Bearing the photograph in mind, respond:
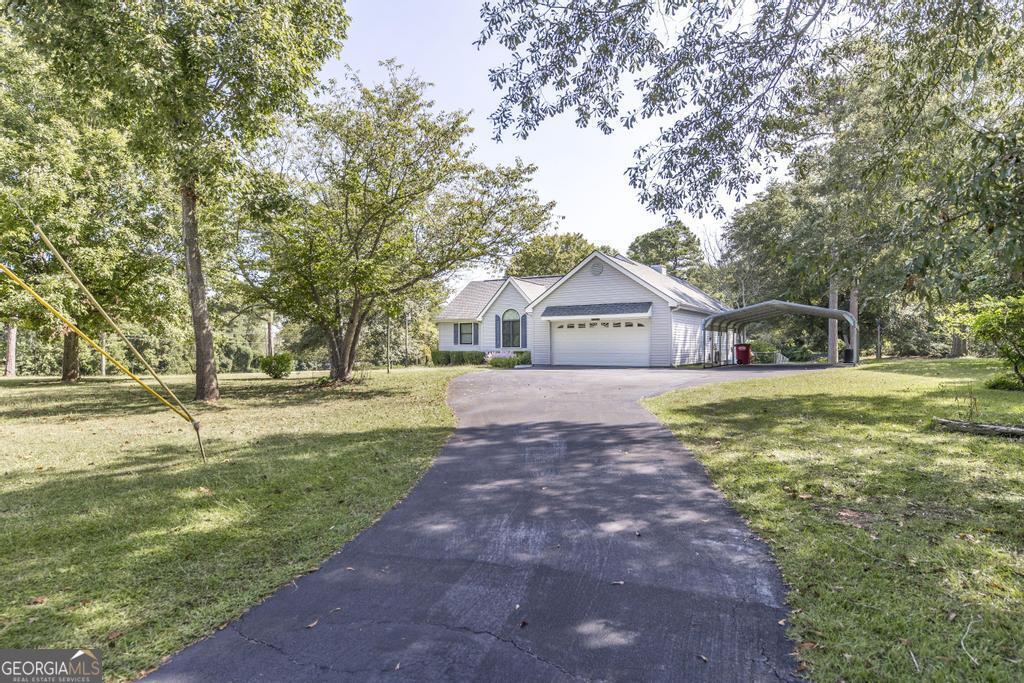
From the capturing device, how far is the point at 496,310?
92.6ft

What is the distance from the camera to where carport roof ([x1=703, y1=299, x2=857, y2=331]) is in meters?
20.7

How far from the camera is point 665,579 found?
3.25 metres

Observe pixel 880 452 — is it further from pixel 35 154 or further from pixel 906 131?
pixel 35 154

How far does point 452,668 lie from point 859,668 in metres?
1.88

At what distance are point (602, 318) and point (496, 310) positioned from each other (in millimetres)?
7106

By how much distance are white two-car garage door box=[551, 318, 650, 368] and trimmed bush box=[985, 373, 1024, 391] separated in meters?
12.0

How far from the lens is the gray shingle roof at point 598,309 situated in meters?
22.7

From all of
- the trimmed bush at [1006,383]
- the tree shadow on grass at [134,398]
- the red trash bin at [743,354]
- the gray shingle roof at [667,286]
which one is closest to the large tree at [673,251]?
the gray shingle roof at [667,286]

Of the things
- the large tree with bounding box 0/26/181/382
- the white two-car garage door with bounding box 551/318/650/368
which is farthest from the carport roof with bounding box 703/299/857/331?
the large tree with bounding box 0/26/181/382

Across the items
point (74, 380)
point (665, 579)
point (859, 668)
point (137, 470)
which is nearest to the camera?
point (859, 668)

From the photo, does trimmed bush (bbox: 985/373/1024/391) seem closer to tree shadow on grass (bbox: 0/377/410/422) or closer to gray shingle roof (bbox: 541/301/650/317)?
gray shingle roof (bbox: 541/301/650/317)

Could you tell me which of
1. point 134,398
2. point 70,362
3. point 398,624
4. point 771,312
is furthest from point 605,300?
point 398,624

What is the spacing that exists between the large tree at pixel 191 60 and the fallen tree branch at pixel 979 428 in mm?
12344

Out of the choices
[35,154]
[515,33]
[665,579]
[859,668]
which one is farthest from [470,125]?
[859,668]
